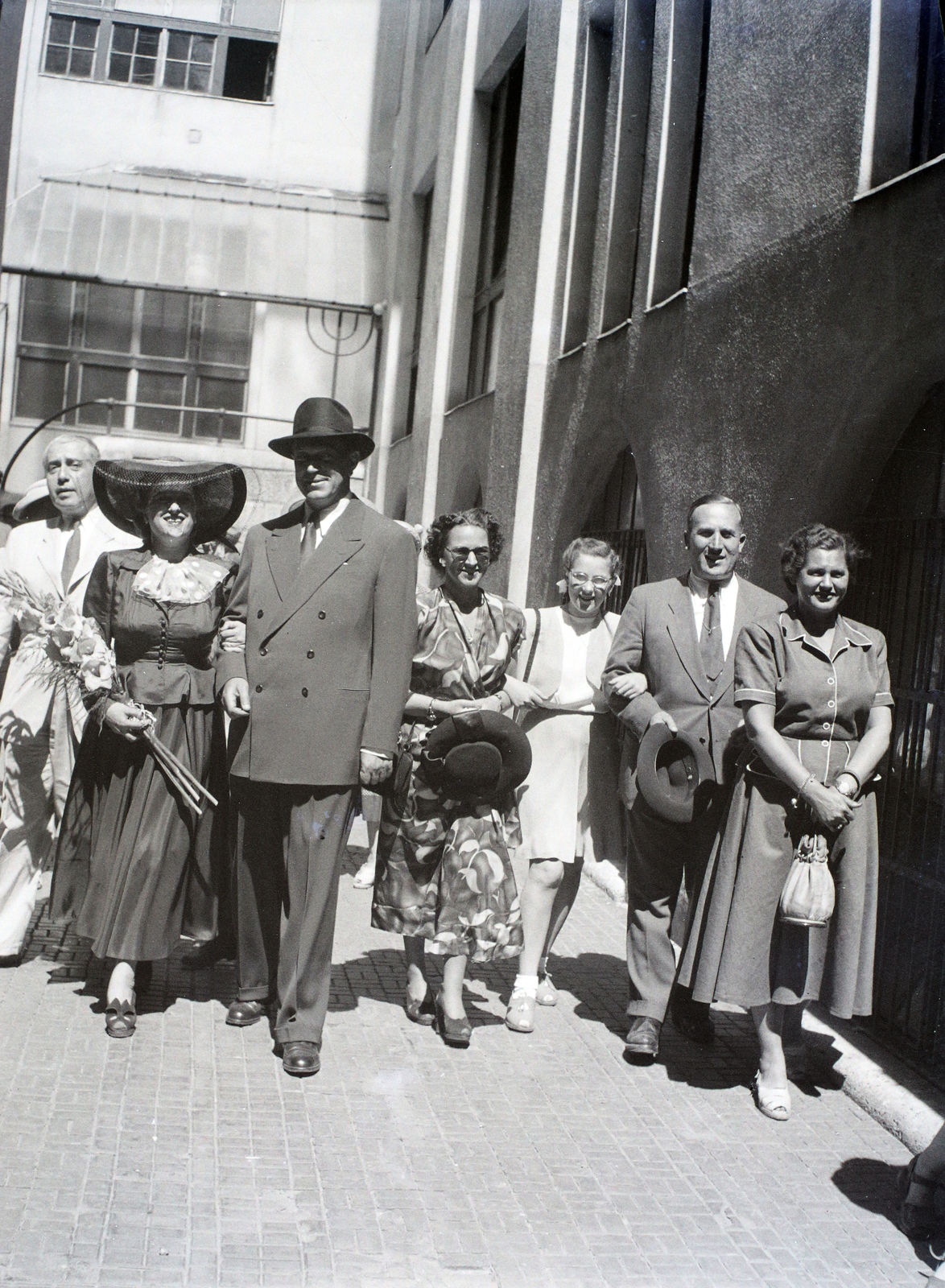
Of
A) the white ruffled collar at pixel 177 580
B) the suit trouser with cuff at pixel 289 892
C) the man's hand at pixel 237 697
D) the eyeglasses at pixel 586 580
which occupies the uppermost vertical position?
the eyeglasses at pixel 586 580

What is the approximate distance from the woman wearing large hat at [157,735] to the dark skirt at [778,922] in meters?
1.99

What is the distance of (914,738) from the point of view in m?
5.27

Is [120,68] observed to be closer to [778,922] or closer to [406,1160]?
[778,922]

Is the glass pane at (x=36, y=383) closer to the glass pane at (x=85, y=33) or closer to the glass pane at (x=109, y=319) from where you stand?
the glass pane at (x=109, y=319)

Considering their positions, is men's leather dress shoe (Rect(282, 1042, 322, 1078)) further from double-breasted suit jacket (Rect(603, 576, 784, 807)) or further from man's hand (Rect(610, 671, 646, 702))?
man's hand (Rect(610, 671, 646, 702))

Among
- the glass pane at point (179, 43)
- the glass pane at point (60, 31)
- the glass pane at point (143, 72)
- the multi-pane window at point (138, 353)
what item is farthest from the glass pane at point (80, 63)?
the multi-pane window at point (138, 353)

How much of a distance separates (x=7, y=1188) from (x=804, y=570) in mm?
3099

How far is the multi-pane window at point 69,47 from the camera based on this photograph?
21.8 metres

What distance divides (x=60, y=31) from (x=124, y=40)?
3.37 feet

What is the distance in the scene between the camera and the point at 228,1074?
14.7ft

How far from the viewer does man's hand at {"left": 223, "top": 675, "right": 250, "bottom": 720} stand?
4.74 metres

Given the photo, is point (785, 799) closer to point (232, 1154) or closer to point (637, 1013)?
point (637, 1013)

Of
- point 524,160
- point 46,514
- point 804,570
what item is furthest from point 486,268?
point 804,570

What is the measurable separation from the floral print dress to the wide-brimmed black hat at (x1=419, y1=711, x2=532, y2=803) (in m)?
0.09
